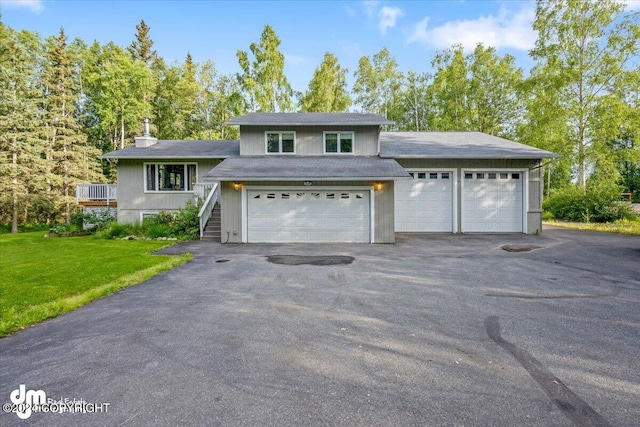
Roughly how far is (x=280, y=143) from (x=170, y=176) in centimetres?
585

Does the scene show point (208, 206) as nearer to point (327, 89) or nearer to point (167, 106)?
point (327, 89)

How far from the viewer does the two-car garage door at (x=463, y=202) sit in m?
12.9

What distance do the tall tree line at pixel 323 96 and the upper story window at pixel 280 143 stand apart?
10946mm

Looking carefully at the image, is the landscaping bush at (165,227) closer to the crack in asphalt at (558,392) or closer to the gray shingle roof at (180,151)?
the gray shingle roof at (180,151)

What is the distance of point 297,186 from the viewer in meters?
11.5

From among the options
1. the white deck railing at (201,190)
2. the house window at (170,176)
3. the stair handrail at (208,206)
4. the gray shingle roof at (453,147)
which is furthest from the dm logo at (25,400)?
the house window at (170,176)

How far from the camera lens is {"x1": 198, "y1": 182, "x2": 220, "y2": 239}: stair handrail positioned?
12180 mm

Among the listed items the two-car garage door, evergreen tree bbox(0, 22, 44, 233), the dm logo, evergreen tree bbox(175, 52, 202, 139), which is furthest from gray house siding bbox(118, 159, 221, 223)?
evergreen tree bbox(175, 52, 202, 139)

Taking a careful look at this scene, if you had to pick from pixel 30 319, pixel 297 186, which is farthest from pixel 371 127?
pixel 30 319

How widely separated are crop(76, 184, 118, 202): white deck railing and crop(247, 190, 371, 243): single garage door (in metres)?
8.80

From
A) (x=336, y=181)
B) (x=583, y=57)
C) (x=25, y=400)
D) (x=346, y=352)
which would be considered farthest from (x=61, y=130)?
(x=583, y=57)

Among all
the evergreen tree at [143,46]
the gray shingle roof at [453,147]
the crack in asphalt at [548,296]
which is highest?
the evergreen tree at [143,46]

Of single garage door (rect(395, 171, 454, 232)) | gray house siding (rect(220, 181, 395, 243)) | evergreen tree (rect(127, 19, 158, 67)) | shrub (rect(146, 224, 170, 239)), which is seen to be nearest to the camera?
gray house siding (rect(220, 181, 395, 243))

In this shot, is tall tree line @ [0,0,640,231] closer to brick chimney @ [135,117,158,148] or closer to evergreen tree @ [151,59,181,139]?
evergreen tree @ [151,59,181,139]
